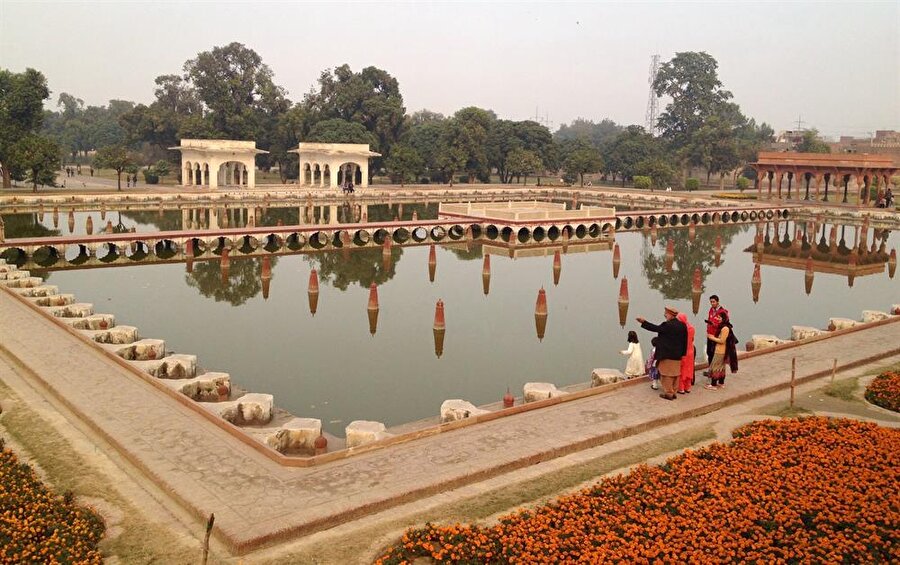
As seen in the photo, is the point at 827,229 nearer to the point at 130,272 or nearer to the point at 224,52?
the point at 130,272

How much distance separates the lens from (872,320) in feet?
74.3

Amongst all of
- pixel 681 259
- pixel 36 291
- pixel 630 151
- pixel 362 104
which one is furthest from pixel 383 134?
pixel 36 291

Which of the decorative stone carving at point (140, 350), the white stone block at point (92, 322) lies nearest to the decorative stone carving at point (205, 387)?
the decorative stone carving at point (140, 350)

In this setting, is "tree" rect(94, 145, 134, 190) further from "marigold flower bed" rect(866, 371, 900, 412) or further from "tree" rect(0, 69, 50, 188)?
"marigold flower bed" rect(866, 371, 900, 412)

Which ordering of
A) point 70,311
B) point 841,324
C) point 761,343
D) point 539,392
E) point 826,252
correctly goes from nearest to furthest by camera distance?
1. point 539,392
2. point 761,343
3. point 70,311
4. point 841,324
5. point 826,252

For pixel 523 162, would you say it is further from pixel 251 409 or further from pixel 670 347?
pixel 251 409

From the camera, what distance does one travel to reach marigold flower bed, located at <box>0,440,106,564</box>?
8.13 m

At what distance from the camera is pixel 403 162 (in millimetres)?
80000

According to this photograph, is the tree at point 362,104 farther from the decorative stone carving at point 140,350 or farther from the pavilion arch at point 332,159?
the decorative stone carving at point 140,350

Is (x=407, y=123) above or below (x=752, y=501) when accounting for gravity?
above

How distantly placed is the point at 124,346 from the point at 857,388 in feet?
50.4

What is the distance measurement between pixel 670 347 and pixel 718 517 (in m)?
4.70

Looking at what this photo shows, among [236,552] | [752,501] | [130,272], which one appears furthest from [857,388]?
[130,272]

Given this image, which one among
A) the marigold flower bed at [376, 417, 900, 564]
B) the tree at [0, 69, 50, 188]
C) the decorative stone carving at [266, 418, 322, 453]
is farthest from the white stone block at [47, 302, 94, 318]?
the tree at [0, 69, 50, 188]
